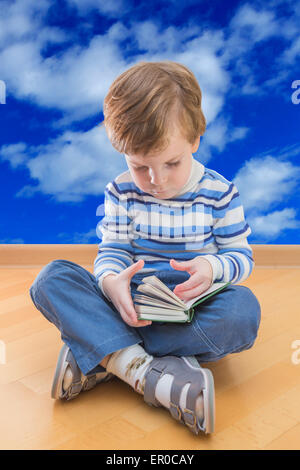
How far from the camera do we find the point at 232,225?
100cm

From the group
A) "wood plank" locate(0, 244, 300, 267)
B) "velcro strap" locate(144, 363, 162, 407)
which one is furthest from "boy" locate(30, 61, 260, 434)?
"wood plank" locate(0, 244, 300, 267)

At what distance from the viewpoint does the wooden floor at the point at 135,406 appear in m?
0.74

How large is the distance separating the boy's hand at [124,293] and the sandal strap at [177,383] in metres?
0.08

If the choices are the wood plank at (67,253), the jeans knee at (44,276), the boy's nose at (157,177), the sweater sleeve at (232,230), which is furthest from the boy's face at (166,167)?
the wood plank at (67,253)

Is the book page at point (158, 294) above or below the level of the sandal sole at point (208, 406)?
above

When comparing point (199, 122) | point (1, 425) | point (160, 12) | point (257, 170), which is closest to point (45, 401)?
point (1, 425)

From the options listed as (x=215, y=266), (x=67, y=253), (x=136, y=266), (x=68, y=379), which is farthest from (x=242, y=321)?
(x=67, y=253)

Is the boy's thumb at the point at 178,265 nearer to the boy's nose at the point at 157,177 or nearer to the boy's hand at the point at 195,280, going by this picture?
the boy's hand at the point at 195,280

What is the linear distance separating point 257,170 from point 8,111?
2.82 ft

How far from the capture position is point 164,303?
2.79 ft

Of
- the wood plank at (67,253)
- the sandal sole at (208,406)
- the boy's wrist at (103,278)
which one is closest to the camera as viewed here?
the sandal sole at (208,406)

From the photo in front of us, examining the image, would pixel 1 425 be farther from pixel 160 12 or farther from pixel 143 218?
pixel 160 12

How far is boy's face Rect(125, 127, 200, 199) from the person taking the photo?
0.86 m

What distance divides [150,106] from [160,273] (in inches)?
12.7
